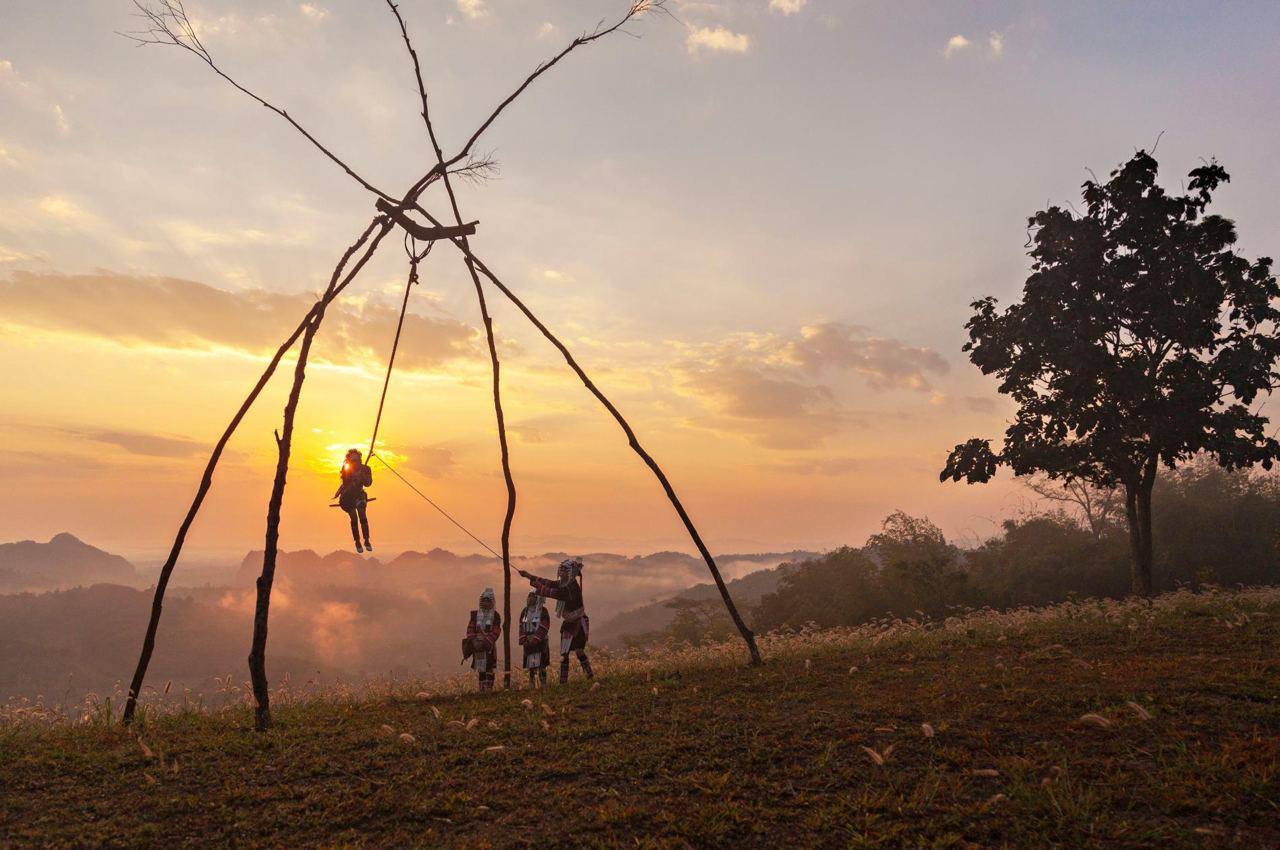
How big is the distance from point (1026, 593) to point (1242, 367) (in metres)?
16.1

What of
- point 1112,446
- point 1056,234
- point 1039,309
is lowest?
point 1112,446

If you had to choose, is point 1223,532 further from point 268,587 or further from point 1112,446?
point 268,587

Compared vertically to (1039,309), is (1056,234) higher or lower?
higher

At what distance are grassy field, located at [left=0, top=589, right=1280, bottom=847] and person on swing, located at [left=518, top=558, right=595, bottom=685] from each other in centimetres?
245

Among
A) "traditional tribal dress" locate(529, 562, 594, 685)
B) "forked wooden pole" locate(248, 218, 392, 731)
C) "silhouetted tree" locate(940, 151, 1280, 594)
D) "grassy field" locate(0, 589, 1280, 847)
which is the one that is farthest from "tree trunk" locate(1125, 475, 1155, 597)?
"forked wooden pole" locate(248, 218, 392, 731)

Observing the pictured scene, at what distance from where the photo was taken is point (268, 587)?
376 inches

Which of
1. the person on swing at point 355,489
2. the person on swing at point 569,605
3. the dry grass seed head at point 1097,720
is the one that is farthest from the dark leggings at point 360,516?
the dry grass seed head at point 1097,720

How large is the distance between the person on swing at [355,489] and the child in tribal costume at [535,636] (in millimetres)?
3173

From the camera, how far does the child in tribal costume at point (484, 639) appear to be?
12450 millimetres

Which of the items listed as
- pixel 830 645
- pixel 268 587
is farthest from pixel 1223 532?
pixel 268 587

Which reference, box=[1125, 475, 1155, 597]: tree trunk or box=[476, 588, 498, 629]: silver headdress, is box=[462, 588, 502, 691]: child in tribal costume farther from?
box=[1125, 475, 1155, 597]: tree trunk

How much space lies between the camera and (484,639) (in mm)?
12766

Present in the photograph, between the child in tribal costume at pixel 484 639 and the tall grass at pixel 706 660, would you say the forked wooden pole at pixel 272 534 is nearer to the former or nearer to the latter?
the tall grass at pixel 706 660

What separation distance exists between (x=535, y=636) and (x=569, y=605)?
812 millimetres
